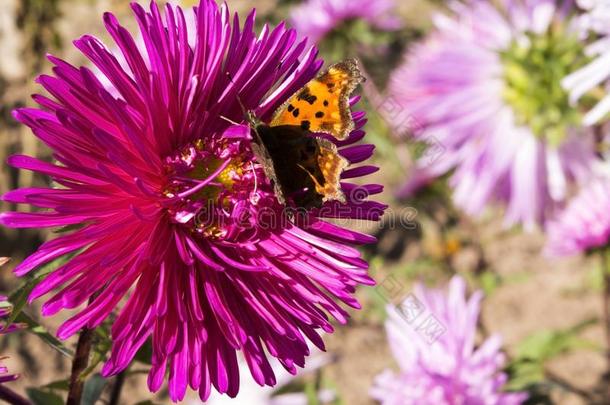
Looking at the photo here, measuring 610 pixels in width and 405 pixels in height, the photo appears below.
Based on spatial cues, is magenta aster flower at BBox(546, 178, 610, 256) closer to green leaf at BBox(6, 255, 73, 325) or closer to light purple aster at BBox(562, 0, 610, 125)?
light purple aster at BBox(562, 0, 610, 125)

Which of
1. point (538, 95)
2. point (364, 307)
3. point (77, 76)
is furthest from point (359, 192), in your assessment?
point (364, 307)

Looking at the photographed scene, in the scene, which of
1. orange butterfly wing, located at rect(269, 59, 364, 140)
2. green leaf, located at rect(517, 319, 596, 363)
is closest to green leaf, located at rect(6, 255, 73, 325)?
orange butterfly wing, located at rect(269, 59, 364, 140)

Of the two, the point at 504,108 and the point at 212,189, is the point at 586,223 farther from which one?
the point at 212,189

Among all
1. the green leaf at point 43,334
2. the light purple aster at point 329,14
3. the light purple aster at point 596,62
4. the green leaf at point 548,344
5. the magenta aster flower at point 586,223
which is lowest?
the green leaf at point 548,344

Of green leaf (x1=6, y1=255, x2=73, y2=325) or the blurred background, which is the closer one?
green leaf (x1=6, y1=255, x2=73, y2=325)

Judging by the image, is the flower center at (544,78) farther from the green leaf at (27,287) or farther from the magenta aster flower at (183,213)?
the green leaf at (27,287)

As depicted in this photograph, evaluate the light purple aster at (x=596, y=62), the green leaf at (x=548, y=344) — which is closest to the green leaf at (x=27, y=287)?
the light purple aster at (x=596, y=62)

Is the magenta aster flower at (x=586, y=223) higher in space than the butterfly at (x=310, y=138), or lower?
lower
